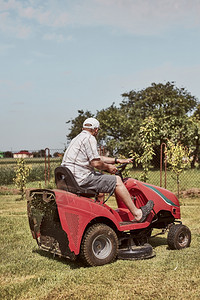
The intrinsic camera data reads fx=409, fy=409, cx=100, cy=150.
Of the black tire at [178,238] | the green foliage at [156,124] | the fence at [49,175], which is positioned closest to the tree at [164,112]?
the green foliage at [156,124]

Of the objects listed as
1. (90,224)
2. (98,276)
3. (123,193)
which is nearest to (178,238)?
(123,193)

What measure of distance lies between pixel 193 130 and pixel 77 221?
19.4 meters

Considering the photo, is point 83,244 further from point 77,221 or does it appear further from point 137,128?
point 137,128

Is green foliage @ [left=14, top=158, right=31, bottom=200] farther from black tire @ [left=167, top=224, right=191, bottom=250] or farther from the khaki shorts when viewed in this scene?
the khaki shorts

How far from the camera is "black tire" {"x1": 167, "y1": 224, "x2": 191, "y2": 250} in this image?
5.90 m

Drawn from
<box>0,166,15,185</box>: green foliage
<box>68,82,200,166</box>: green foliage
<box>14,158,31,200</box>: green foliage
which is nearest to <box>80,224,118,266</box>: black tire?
<box>14,158,31,200</box>: green foliage

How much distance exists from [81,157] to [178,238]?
199 centimetres

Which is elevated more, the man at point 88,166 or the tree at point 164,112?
the tree at point 164,112

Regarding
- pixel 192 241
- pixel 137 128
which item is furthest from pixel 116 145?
pixel 192 241

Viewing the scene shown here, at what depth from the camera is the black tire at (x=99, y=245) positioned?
4902mm

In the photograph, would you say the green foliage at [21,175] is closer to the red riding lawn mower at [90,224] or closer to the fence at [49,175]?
the fence at [49,175]

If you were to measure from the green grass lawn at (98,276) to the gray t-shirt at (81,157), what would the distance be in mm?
1140

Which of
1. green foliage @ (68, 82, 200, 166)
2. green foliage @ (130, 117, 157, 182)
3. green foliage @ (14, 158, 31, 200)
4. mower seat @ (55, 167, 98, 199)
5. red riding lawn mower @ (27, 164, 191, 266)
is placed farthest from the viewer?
green foliage @ (68, 82, 200, 166)

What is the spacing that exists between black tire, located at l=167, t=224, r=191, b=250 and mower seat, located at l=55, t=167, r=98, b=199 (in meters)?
1.44
